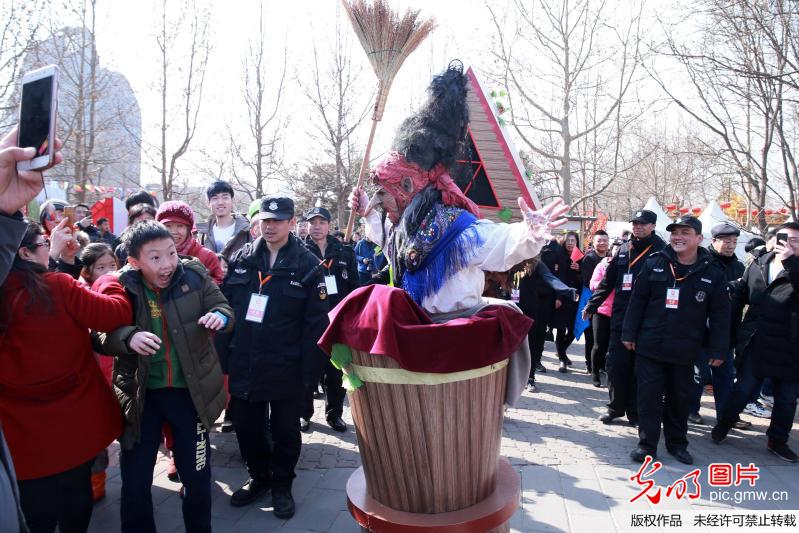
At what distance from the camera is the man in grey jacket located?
49.9 inches

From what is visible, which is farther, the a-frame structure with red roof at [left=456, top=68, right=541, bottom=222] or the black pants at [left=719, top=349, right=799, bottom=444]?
the black pants at [left=719, top=349, right=799, bottom=444]

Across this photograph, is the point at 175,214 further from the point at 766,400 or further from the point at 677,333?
the point at 766,400

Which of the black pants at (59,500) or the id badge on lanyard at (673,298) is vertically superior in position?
the id badge on lanyard at (673,298)

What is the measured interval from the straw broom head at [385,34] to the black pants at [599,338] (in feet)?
15.0

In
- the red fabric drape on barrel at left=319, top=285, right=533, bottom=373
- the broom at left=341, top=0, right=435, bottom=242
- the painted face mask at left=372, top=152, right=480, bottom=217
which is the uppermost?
the broom at left=341, top=0, right=435, bottom=242

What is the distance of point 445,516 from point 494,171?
8.86 ft

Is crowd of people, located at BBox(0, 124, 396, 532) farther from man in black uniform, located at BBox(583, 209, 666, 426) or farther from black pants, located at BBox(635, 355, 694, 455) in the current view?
man in black uniform, located at BBox(583, 209, 666, 426)

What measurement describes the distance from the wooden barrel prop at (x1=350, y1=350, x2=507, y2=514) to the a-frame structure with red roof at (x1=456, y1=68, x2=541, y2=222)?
2028 millimetres

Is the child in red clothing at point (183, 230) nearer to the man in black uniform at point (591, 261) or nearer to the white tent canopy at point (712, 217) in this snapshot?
the man in black uniform at point (591, 261)

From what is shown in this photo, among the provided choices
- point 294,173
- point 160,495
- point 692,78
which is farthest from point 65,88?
point 692,78

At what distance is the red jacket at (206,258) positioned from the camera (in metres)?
3.91

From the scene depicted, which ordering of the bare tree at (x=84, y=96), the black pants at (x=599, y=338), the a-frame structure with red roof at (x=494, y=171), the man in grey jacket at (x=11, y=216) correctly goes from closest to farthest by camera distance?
the man in grey jacket at (x=11, y=216), the a-frame structure with red roof at (x=494, y=171), the black pants at (x=599, y=338), the bare tree at (x=84, y=96)

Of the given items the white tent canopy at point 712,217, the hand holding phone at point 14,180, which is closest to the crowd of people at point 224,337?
the hand holding phone at point 14,180

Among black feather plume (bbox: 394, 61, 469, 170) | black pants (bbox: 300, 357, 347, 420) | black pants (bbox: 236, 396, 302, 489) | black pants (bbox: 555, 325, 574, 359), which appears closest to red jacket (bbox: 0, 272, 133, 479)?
black pants (bbox: 236, 396, 302, 489)
